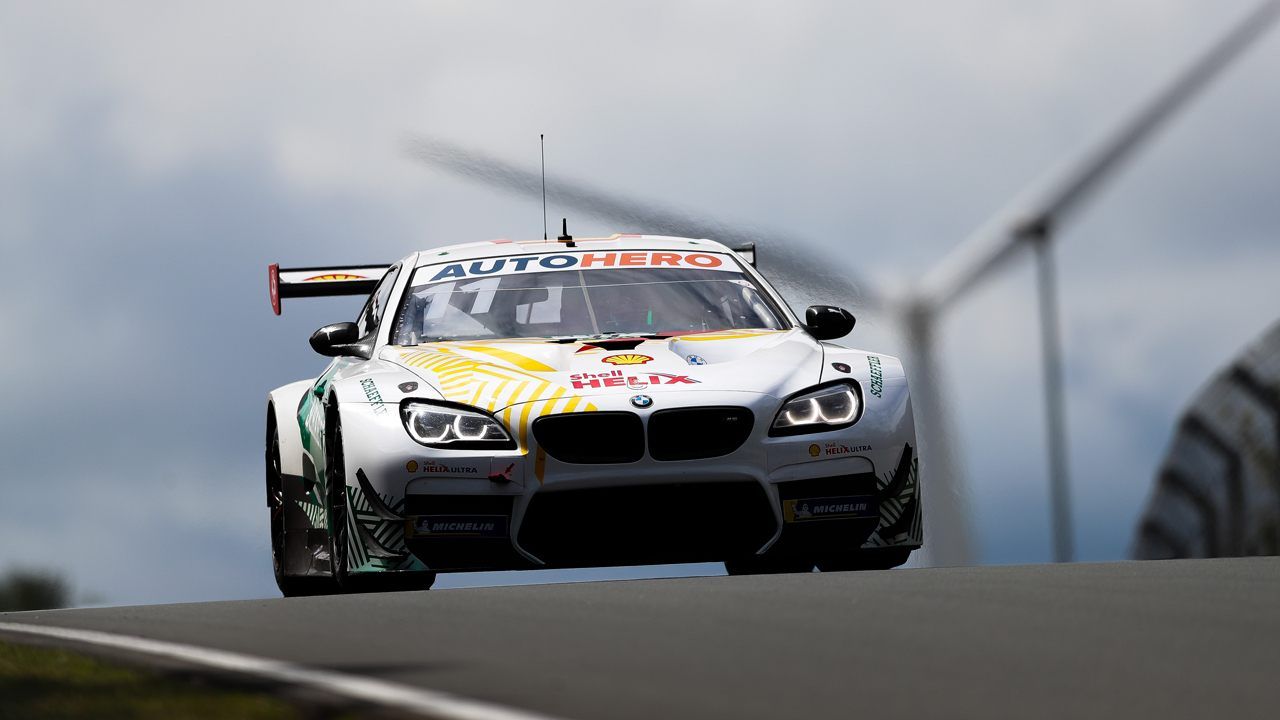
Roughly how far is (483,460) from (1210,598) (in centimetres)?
311

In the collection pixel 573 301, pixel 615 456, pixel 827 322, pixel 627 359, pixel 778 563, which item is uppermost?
pixel 573 301

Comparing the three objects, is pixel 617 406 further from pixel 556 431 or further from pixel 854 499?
pixel 854 499

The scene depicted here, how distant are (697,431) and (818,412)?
535 mm

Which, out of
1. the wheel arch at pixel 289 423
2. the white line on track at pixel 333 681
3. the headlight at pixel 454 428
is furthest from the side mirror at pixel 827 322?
the white line on track at pixel 333 681

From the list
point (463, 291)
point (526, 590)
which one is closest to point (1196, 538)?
point (463, 291)

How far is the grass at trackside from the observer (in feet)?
16.1

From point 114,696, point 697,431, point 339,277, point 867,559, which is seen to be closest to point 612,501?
point 697,431

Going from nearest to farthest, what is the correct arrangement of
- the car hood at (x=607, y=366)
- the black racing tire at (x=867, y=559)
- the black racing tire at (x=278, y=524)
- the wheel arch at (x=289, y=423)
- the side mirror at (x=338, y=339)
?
the car hood at (x=607, y=366) < the black racing tire at (x=867, y=559) < the side mirror at (x=338, y=339) < the wheel arch at (x=289, y=423) < the black racing tire at (x=278, y=524)

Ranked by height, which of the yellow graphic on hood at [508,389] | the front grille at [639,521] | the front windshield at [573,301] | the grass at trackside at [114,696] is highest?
the front windshield at [573,301]

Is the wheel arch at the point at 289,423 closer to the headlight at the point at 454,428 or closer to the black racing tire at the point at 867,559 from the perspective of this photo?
the headlight at the point at 454,428

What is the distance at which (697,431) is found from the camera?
9.19m

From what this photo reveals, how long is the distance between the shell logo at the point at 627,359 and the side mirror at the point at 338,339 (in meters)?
1.46

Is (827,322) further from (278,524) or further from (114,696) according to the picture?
(114,696)

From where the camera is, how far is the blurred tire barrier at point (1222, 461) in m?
25.8
